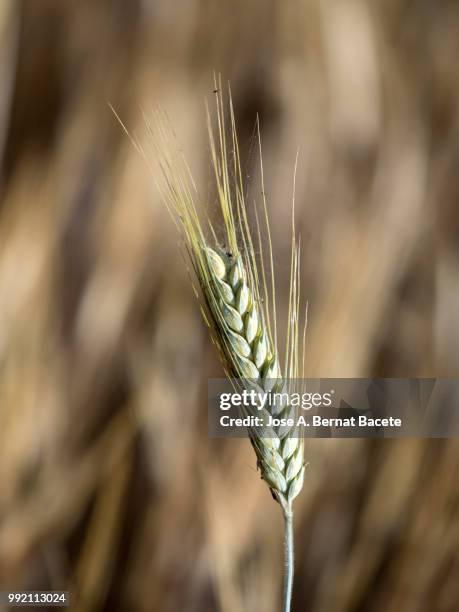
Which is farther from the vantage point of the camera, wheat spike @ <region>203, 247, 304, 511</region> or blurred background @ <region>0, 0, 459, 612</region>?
blurred background @ <region>0, 0, 459, 612</region>

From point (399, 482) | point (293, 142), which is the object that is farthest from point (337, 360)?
point (293, 142)

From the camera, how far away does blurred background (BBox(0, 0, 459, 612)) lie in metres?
0.88

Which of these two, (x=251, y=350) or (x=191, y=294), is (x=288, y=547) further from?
(x=191, y=294)

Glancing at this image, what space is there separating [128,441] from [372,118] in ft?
2.01

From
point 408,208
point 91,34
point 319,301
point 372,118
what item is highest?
point 91,34

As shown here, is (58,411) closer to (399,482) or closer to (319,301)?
(319,301)

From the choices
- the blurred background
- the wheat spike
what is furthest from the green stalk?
the blurred background

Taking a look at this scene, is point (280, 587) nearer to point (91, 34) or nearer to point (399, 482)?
point (399, 482)

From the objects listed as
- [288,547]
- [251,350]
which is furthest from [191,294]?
[288,547]

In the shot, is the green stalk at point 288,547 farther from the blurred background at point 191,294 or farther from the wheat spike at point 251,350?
the blurred background at point 191,294

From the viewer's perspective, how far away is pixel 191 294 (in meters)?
0.88

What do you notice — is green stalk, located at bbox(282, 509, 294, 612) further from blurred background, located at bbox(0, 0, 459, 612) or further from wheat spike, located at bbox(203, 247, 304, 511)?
blurred background, located at bbox(0, 0, 459, 612)

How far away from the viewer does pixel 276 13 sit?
0.87 m

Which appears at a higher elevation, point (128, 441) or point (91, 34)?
point (91, 34)
